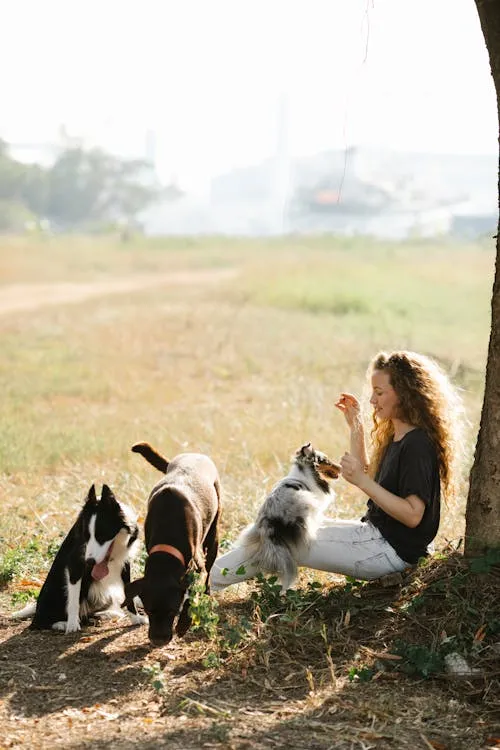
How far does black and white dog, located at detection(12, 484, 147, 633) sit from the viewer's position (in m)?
6.04

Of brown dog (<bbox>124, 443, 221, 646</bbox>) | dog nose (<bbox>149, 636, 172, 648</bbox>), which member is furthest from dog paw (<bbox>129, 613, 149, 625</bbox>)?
dog nose (<bbox>149, 636, 172, 648</bbox>)

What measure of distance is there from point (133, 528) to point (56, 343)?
56.2ft

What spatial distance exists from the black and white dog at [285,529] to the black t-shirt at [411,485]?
1.29ft

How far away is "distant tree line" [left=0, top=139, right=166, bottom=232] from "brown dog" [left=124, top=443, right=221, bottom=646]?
3428cm

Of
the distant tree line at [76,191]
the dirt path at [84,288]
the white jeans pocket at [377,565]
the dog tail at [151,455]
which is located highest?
the distant tree line at [76,191]

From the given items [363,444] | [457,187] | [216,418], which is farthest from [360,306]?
[457,187]

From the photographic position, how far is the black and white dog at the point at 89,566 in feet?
19.8

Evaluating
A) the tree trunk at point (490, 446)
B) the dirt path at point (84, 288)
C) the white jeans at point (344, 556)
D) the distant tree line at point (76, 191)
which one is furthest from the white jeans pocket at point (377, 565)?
the distant tree line at point (76, 191)

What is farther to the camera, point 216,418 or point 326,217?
point 326,217

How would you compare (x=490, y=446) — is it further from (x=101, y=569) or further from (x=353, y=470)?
(x=101, y=569)

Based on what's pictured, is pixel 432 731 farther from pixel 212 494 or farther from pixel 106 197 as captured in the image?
pixel 106 197

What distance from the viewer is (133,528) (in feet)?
20.2

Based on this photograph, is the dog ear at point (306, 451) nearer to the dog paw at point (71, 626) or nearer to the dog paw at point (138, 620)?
the dog paw at point (138, 620)

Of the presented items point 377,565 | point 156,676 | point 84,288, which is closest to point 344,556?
point 377,565
